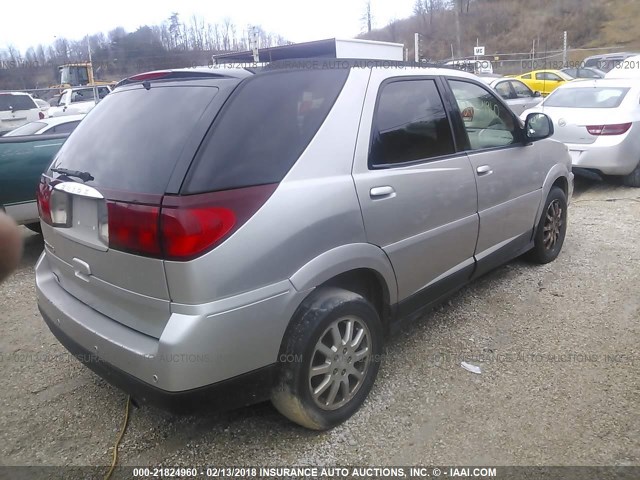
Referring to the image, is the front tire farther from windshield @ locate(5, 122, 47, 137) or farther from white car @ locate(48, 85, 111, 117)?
white car @ locate(48, 85, 111, 117)

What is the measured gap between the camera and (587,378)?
9.71 ft

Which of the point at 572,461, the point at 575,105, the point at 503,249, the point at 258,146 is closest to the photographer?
the point at 258,146

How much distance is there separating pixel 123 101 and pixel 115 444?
67.4 inches

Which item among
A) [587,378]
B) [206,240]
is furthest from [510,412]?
[206,240]

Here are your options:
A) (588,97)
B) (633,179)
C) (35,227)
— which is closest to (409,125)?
(35,227)

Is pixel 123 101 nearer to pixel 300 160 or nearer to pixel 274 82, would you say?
pixel 274 82

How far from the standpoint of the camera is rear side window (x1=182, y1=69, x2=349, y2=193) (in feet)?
6.72

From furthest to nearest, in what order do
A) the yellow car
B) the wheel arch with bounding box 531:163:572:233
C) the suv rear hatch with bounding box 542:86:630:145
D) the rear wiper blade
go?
the yellow car
the suv rear hatch with bounding box 542:86:630:145
the wheel arch with bounding box 531:163:572:233
the rear wiper blade

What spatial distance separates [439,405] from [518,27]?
74.9 metres

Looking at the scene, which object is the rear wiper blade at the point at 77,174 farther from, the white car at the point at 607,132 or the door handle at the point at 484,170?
the white car at the point at 607,132

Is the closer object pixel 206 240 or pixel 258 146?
pixel 206 240

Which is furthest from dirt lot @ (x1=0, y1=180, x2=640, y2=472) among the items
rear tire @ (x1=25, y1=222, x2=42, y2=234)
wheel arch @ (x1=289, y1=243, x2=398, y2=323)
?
rear tire @ (x1=25, y1=222, x2=42, y2=234)

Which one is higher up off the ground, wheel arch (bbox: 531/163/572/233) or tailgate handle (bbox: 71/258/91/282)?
tailgate handle (bbox: 71/258/91/282)

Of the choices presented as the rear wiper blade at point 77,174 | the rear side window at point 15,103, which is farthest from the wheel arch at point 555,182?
the rear side window at point 15,103
